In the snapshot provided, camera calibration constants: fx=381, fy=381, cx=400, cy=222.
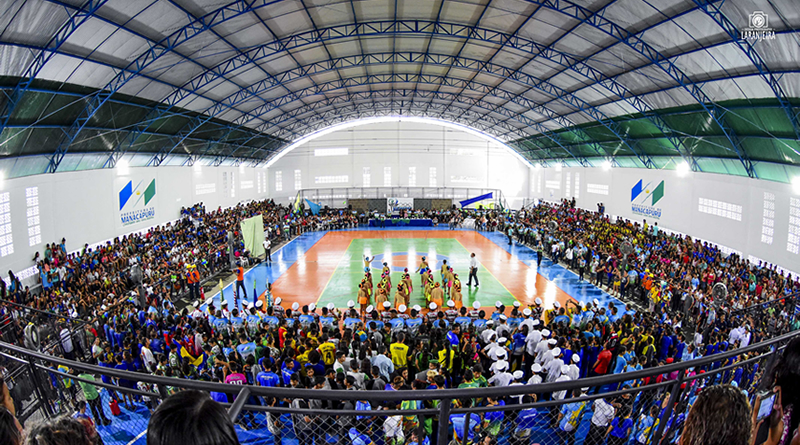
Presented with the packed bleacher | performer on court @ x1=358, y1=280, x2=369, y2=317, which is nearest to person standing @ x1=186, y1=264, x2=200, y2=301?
the packed bleacher

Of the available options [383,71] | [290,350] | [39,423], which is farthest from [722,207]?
[39,423]

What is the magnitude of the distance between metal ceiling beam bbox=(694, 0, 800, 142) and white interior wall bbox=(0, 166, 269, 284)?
29637mm

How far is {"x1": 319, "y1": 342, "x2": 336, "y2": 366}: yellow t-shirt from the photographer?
870 centimetres

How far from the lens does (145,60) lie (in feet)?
55.0

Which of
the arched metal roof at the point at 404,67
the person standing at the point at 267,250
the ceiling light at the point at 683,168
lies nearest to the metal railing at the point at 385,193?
the arched metal roof at the point at 404,67

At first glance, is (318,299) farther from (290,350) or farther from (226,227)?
(226,227)

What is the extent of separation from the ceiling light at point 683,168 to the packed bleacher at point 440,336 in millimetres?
7270

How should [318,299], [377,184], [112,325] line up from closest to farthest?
[112,325], [318,299], [377,184]

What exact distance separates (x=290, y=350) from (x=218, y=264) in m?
17.0

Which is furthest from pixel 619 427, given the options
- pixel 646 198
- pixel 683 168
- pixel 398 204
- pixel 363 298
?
pixel 398 204

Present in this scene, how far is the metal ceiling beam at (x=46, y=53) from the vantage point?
12366 millimetres

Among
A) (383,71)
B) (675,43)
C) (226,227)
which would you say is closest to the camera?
(675,43)

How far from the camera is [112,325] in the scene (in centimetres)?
1189

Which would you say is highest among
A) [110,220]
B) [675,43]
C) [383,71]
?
[383,71]
